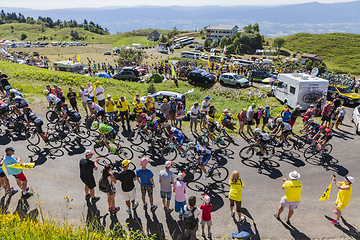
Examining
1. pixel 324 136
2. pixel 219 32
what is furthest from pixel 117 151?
pixel 219 32

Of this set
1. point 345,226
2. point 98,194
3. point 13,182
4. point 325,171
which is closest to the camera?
point 345,226

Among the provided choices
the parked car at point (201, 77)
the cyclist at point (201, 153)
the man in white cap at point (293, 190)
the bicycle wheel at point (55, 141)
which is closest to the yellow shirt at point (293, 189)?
the man in white cap at point (293, 190)

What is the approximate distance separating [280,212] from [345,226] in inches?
86.3

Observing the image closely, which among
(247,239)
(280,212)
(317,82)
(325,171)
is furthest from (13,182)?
(317,82)

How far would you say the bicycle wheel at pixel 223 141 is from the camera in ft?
36.9

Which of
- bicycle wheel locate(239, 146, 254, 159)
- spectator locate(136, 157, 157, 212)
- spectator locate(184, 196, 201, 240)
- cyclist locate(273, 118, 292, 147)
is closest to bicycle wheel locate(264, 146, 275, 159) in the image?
bicycle wheel locate(239, 146, 254, 159)

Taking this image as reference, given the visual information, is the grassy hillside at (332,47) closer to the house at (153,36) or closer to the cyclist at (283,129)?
the cyclist at (283,129)

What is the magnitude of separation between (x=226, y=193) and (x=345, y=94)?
2029cm

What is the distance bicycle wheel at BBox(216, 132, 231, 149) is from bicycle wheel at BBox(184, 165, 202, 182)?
115 inches

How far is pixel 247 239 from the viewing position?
6.05m

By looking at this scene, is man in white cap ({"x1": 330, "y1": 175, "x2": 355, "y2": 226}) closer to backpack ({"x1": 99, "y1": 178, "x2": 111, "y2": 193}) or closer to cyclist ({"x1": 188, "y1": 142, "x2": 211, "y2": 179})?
cyclist ({"x1": 188, "y1": 142, "x2": 211, "y2": 179})

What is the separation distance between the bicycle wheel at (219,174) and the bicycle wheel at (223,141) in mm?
2408

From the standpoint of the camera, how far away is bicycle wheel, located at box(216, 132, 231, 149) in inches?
443

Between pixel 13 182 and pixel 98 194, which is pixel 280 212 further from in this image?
pixel 13 182
